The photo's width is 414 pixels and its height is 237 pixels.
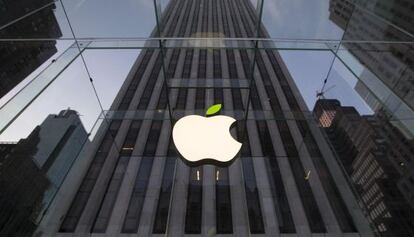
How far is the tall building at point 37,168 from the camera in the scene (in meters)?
7.56

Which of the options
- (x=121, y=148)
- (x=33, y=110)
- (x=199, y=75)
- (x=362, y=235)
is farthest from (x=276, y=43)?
(x=199, y=75)

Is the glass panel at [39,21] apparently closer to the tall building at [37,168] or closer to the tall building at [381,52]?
the tall building at [37,168]

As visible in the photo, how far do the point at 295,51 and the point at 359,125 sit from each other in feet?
16.6

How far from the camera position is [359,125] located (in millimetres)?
9680

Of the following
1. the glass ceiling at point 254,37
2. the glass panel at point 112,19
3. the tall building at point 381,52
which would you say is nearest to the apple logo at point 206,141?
the glass ceiling at point 254,37

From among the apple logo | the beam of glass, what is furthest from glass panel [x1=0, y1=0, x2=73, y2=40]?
the apple logo

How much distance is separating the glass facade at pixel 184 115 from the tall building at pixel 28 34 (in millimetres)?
39

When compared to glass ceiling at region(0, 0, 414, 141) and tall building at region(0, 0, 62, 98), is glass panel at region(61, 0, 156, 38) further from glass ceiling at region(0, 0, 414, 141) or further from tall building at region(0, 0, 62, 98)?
tall building at region(0, 0, 62, 98)

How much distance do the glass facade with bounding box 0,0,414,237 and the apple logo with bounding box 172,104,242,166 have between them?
0.59 metres

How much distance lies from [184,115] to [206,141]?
9.62ft

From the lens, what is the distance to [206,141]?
6574 millimetres

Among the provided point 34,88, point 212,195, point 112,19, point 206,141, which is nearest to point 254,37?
point 206,141

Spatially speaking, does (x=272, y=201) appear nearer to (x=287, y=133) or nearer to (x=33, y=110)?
(x=287, y=133)

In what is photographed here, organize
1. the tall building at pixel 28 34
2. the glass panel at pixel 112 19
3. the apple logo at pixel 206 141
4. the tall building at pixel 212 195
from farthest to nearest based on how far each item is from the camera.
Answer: the tall building at pixel 212 195 → the glass panel at pixel 112 19 → the tall building at pixel 28 34 → the apple logo at pixel 206 141
